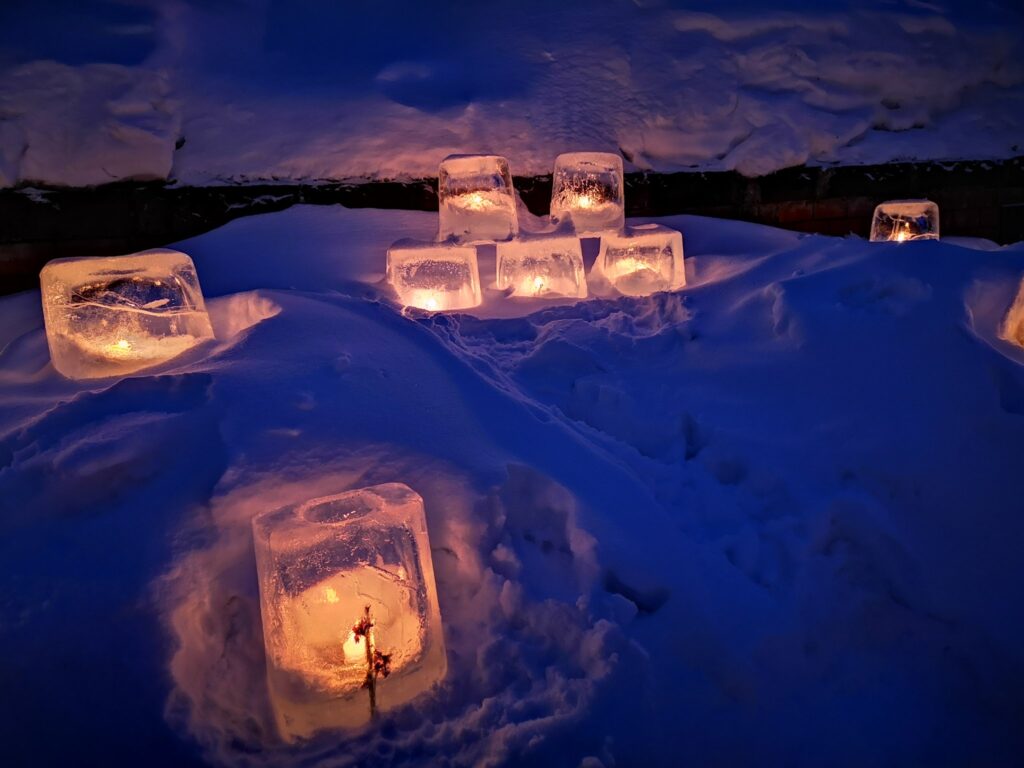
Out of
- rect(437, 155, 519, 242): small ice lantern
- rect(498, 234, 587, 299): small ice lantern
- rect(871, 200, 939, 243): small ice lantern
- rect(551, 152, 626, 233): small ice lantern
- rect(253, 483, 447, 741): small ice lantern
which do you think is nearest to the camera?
rect(253, 483, 447, 741): small ice lantern

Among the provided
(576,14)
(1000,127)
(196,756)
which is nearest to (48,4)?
(576,14)

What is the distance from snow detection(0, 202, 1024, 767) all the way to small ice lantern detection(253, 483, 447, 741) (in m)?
0.07

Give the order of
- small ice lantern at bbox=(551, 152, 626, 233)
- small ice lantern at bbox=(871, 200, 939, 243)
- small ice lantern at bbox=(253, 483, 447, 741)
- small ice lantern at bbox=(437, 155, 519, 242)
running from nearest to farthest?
1. small ice lantern at bbox=(253, 483, 447, 741)
2. small ice lantern at bbox=(437, 155, 519, 242)
3. small ice lantern at bbox=(551, 152, 626, 233)
4. small ice lantern at bbox=(871, 200, 939, 243)

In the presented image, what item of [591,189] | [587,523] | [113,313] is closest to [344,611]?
[587,523]

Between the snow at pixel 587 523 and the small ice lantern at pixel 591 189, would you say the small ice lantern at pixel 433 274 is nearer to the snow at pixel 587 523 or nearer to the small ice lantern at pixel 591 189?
the snow at pixel 587 523

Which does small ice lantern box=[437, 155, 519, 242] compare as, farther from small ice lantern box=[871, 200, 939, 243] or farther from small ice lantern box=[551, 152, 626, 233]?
small ice lantern box=[871, 200, 939, 243]

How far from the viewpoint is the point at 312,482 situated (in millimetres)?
2113

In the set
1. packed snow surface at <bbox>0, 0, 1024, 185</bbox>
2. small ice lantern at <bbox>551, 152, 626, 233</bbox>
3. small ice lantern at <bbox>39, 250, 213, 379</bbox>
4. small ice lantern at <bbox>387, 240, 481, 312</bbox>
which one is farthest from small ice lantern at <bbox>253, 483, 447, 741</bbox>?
packed snow surface at <bbox>0, 0, 1024, 185</bbox>

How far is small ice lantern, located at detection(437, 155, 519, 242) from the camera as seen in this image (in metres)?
3.68

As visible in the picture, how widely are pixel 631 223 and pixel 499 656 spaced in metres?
3.14

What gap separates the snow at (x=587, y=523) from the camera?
1726 millimetres

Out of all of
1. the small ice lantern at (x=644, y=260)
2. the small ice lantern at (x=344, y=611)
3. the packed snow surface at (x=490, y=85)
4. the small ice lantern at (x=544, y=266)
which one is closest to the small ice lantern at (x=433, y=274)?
the small ice lantern at (x=544, y=266)

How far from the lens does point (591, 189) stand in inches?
154

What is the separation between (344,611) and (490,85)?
11.9 ft
